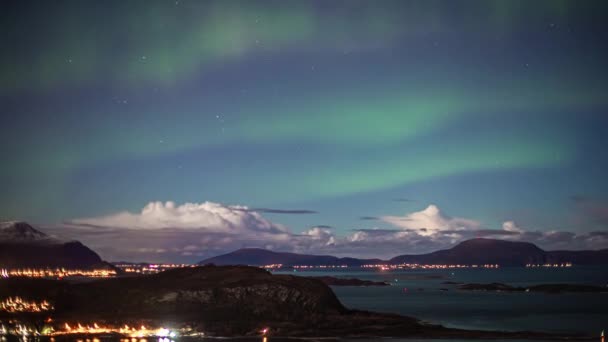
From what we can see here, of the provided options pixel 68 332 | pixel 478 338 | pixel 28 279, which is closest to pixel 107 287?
pixel 28 279

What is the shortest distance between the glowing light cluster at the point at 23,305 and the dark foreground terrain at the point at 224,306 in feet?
4.10

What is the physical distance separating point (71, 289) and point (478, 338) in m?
70.6

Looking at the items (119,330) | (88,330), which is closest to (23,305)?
(88,330)

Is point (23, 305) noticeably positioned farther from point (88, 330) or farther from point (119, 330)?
point (119, 330)

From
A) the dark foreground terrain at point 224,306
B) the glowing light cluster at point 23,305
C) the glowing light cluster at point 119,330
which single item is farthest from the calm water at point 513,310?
the glowing light cluster at point 23,305

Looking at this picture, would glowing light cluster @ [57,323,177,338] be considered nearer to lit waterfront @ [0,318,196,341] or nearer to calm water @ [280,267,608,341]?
lit waterfront @ [0,318,196,341]

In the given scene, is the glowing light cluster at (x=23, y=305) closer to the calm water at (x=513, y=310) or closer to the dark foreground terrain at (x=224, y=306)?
the dark foreground terrain at (x=224, y=306)

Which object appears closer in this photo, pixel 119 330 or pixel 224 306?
pixel 119 330

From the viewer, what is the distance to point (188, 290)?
109 meters

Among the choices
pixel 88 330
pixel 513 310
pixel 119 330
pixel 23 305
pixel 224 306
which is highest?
pixel 224 306

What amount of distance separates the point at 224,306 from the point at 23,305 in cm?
3446

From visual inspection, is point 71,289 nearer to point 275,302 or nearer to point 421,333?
point 275,302

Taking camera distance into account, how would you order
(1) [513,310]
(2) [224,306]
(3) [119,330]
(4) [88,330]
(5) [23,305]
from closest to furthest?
1. (3) [119,330]
2. (4) [88,330]
3. (2) [224,306]
4. (5) [23,305]
5. (1) [513,310]

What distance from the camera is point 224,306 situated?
104m
